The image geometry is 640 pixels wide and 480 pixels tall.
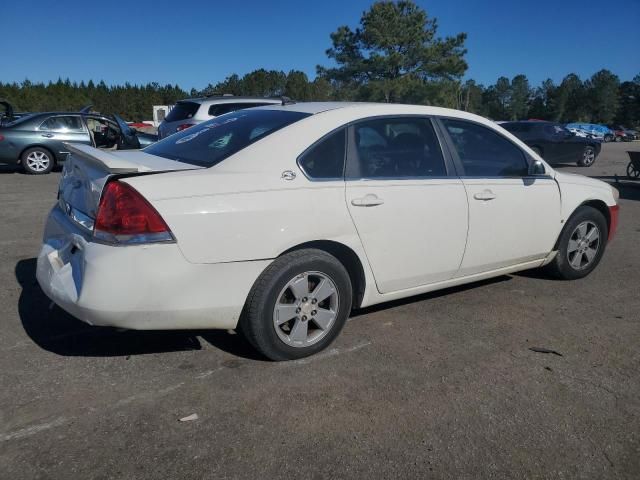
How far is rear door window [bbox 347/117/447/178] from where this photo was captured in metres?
3.38

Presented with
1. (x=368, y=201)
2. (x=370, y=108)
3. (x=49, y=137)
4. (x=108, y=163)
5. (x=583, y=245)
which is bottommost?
(x=583, y=245)

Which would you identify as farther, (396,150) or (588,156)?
(588,156)

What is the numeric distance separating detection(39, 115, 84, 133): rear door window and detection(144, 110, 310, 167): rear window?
996cm

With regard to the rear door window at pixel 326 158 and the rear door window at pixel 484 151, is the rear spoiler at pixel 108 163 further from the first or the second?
the rear door window at pixel 484 151

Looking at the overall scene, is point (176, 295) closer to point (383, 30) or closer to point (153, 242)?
point (153, 242)

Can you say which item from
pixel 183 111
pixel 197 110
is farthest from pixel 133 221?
pixel 183 111

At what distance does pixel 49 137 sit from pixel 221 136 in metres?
10.5

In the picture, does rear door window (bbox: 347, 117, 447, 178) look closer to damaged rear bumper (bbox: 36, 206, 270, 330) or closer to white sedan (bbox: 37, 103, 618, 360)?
white sedan (bbox: 37, 103, 618, 360)

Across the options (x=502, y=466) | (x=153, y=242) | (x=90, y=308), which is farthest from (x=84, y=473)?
(x=502, y=466)

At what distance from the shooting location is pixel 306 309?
3133mm

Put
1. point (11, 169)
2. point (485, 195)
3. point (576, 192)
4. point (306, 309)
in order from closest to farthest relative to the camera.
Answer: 1. point (306, 309)
2. point (485, 195)
3. point (576, 192)
4. point (11, 169)

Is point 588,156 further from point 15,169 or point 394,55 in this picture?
point 394,55

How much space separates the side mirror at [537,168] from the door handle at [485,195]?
52cm

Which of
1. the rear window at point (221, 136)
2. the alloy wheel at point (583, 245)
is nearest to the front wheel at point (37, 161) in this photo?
the rear window at point (221, 136)
